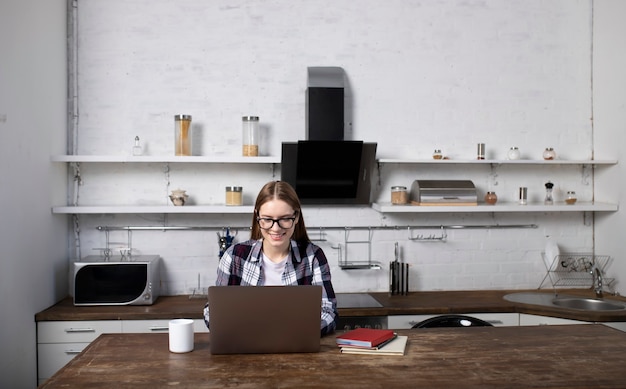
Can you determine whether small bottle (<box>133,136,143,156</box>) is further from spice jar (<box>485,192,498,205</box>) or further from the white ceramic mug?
spice jar (<box>485,192,498,205</box>)

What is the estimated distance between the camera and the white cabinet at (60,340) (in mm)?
3846

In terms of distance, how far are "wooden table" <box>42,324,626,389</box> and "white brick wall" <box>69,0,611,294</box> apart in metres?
1.88

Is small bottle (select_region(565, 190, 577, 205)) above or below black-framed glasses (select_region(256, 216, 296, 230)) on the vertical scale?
above

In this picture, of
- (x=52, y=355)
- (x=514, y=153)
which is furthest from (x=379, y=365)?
(x=514, y=153)

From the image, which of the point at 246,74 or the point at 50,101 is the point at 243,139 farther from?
the point at 50,101

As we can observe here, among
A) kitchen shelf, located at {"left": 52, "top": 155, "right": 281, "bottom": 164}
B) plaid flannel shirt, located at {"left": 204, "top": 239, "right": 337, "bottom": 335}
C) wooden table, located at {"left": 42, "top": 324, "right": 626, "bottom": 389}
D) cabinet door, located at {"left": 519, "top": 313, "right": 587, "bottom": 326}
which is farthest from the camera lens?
kitchen shelf, located at {"left": 52, "top": 155, "right": 281, "bottom": 164}

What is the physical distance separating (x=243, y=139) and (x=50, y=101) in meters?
1.25

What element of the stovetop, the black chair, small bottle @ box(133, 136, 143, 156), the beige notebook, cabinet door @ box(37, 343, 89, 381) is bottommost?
cabinet door @ box(37, 343, 89, 381)

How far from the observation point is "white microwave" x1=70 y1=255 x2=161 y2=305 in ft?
13.2

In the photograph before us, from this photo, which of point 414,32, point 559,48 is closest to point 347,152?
point 414,32

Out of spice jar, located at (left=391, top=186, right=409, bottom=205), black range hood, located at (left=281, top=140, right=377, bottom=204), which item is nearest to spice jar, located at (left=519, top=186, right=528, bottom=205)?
spice jar, located at (left=391, top=186, right=409, bottom=205)

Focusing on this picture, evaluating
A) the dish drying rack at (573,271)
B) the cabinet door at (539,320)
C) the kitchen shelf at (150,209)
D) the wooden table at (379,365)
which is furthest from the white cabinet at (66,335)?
the dish drying rack at (573,271)

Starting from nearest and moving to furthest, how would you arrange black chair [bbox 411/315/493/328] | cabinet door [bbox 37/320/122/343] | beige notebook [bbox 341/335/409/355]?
beige notebook [bbox 341/335/409/355]
black chair [bbox 411/315/493/328]
cabinet door [bbox 37/320/122/343]

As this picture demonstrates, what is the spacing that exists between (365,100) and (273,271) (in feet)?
6.59
